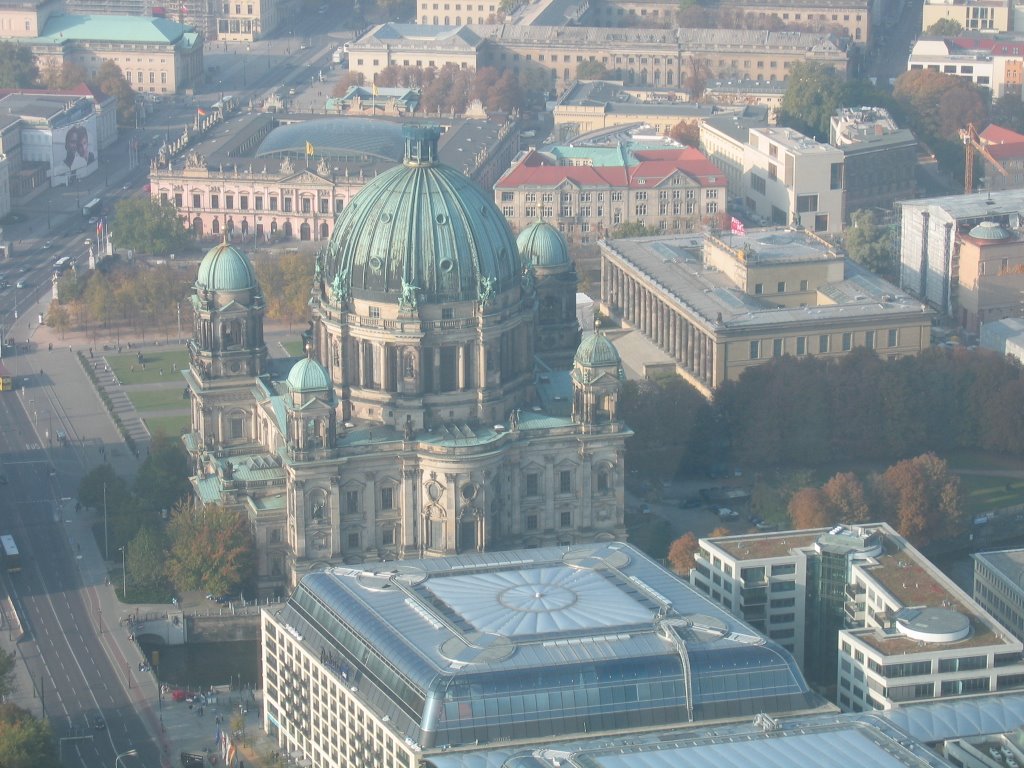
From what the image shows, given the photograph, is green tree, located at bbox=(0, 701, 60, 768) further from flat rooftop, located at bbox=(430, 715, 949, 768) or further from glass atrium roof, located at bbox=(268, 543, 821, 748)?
flat rooftop, located at bbox=(430, 715, 949, 768)

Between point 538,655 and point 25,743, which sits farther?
point 25,743

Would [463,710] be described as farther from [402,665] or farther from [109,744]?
A: [109,744]

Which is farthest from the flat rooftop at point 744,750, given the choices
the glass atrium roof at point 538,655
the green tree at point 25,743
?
the green tree at point 25,743

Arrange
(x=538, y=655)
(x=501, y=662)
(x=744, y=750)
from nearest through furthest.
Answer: (x=744, y=750) → (x=501, y=662) → (x=538, y=655)

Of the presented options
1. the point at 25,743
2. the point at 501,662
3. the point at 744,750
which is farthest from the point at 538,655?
the point at 25,743

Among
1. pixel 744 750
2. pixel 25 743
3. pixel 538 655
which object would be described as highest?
pixel 538 655

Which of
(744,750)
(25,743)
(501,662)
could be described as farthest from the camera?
(25,743)

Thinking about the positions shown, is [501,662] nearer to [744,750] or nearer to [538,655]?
[538,655]
